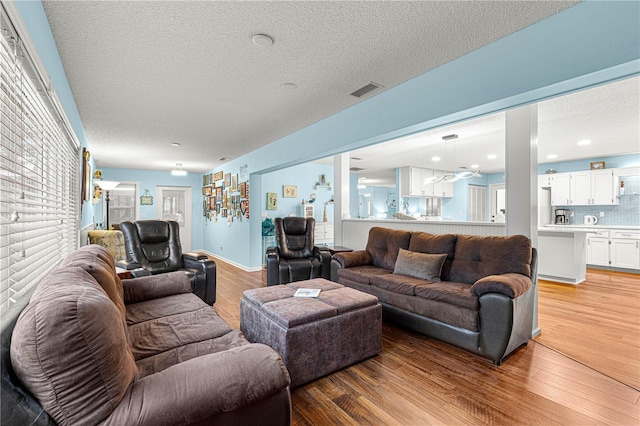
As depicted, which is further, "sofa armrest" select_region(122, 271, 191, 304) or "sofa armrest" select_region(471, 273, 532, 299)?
"sofa armrest" select_region(122, 271, 191, 304)

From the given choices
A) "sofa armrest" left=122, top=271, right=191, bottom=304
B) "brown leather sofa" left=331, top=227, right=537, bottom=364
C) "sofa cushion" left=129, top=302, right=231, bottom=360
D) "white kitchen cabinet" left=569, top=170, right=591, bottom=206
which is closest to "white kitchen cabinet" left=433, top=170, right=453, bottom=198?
"white kitchen cabinet" left=569, top=170, right=591, bottom=206

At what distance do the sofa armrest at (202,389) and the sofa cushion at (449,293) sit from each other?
1.83 m

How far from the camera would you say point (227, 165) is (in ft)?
24.0

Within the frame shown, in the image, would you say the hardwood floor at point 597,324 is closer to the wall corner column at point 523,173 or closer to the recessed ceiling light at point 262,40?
the wall corner column at point 523,173

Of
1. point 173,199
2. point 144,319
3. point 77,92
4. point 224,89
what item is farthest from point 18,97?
point 173,199

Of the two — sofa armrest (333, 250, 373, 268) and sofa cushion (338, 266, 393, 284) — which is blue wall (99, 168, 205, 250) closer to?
sofa armrest (333, 250, 373, 268)

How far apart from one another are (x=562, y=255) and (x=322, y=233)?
4455mm

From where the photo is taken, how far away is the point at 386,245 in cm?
386

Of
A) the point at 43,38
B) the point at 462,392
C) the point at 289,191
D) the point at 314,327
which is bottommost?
the point at 462,392

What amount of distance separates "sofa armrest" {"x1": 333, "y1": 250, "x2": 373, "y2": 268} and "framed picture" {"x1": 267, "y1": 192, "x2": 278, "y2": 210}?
3145 millimetres

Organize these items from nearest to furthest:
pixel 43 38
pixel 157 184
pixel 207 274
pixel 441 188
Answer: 1. pixel 43 38
2. pixel 207 274
3. pixel 157 184
4. pixel 441 188

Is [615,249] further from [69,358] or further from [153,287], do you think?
[69,358]

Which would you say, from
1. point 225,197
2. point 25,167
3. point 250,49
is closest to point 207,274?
point 25,167

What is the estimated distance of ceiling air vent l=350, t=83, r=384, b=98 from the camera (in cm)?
298
